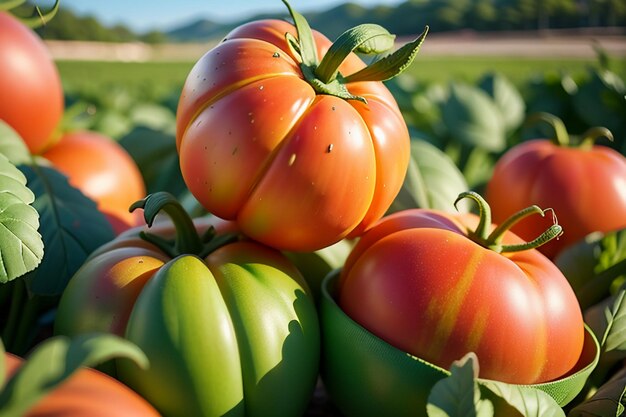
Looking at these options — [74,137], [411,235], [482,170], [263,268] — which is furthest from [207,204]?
[482,170]

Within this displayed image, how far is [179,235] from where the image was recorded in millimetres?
825

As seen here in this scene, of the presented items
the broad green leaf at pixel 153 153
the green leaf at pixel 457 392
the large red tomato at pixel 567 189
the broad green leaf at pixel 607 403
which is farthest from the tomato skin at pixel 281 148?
the broad green leaf at pixel 153 153

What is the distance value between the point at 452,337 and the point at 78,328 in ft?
1.34

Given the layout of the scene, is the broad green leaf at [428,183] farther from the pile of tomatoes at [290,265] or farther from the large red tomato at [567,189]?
the pile of tomatoes at [290,265]

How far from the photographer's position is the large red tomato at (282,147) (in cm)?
72

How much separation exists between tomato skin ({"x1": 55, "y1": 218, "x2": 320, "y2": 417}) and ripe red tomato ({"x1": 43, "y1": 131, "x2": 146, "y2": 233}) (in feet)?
1.29

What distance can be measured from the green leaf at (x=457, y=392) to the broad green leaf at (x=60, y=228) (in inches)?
20.0

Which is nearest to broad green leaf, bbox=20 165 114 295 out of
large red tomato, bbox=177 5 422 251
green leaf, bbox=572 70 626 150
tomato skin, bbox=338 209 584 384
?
large red tomato, bbox=177 5 422 251

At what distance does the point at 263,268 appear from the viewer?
78cm

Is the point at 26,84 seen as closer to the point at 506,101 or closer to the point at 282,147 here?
the point at 282,147

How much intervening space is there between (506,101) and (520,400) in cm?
149

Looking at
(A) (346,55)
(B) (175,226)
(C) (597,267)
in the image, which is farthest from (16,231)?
(C) (597,267)

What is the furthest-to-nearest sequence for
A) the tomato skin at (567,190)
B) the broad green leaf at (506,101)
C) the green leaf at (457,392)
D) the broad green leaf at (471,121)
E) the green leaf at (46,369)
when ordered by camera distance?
the broad green leaf at (506,101) → the broad green leaf at (471,121) → the tomato skin at (567,190) → the green leaf at (457,392) → the green leaf at (46,369)

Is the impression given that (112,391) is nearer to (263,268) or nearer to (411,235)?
(263,268)
